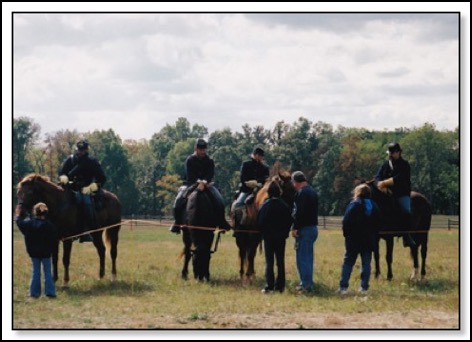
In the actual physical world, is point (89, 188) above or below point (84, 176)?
below

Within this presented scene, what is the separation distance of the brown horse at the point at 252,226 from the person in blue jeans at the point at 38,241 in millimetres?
4657

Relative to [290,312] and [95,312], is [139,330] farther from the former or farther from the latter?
[290,312]

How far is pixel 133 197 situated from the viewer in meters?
68.2

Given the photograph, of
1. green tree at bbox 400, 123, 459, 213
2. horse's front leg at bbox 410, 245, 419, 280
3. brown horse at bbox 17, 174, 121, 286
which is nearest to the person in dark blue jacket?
horse's front leg at bbox 410, 245, 419, 280

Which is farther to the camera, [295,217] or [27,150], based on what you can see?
[27,150]

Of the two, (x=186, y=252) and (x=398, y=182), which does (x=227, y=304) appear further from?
(x=398, y=182)

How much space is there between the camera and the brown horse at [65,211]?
1555 cm

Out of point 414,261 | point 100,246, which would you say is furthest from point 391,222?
point 100,246

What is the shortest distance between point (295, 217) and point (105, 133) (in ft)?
184

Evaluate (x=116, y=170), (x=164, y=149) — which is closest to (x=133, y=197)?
(x=116, y=170)

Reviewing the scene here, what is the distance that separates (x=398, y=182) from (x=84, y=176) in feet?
26.3

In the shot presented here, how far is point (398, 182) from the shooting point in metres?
17.7

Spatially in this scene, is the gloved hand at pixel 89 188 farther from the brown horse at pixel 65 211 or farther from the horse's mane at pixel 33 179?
the horse's mane at pixel 33 179

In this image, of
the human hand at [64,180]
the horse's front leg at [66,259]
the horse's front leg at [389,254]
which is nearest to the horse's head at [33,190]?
the human hand at [64,180]
